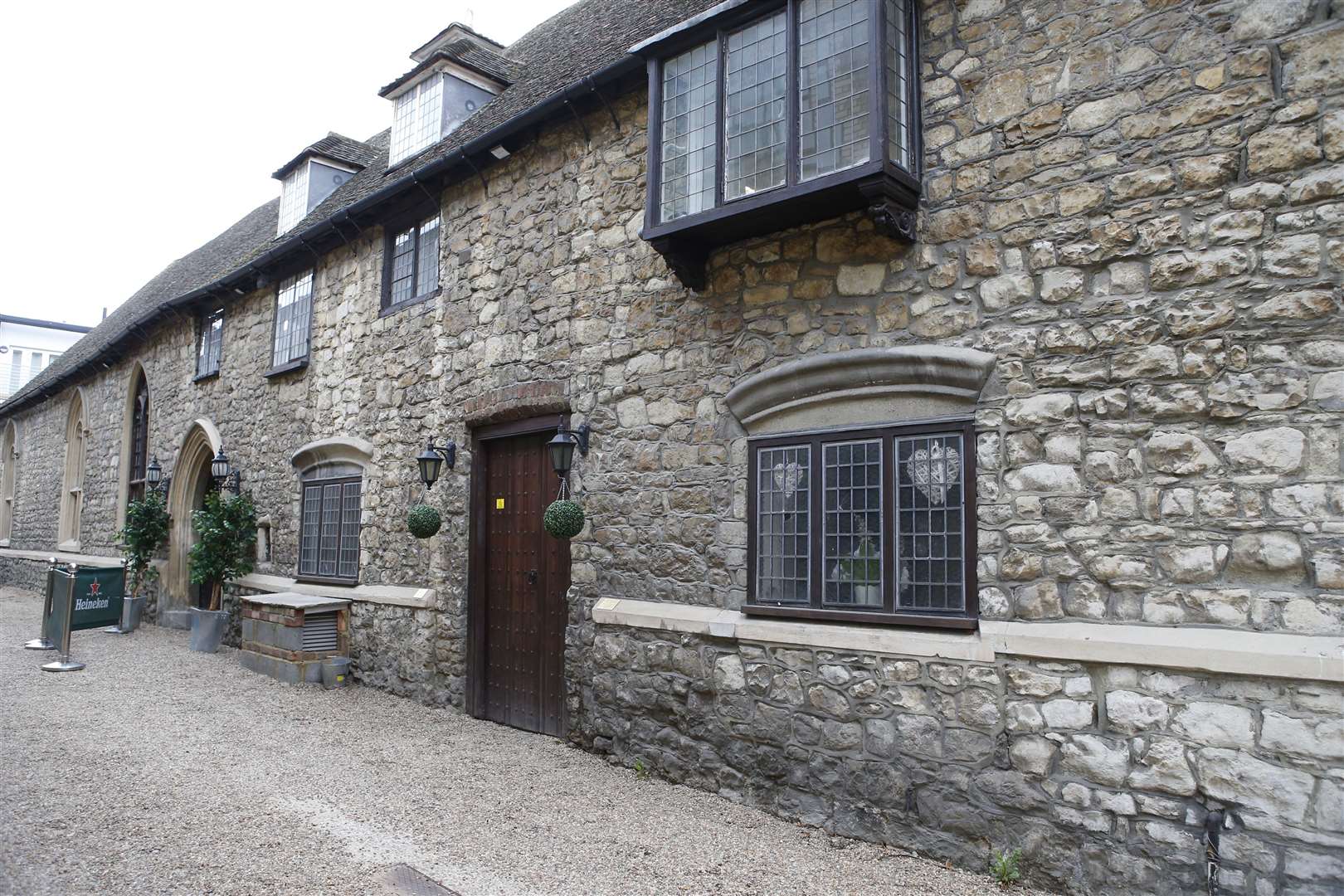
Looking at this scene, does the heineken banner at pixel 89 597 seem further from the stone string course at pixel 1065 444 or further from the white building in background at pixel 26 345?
the white building in background at pixel 26 345

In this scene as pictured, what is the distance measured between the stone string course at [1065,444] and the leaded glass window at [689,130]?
1.63 feet

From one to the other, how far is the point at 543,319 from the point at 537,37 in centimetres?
624

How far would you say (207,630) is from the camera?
11.8 meters

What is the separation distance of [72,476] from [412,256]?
15.2 meters

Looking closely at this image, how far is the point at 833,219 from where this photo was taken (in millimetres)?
5422

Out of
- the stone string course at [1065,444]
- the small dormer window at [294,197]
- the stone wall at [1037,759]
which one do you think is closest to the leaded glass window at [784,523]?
the stone string course at [1065,444]

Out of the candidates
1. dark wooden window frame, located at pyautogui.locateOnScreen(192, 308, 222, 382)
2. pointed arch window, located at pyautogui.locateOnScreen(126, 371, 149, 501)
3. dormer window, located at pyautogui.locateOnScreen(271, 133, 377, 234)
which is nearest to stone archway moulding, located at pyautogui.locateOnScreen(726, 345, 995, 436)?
dormer window, located at pyautogui.locateOnScreen(271, 133, 377, 234)

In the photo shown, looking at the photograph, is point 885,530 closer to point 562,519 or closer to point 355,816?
point 562,519

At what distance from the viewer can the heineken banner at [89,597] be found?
34.1ft

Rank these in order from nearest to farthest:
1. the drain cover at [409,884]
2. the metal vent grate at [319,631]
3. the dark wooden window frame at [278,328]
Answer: the drain cover at [409,884], the metal vent grate at [319,631], the dark wooden window frame at [278,328]

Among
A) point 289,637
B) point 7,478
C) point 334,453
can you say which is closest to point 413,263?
point 334,453

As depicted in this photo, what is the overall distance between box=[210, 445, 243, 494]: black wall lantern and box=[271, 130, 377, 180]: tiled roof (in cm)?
455

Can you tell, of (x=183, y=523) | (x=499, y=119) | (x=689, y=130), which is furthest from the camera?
(x=183, y=523)

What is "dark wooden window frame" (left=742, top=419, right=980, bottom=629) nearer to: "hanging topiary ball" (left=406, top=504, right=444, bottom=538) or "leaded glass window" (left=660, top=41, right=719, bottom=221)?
"leaded glass window" (left=660, top=41, right=719, bottom=221)
